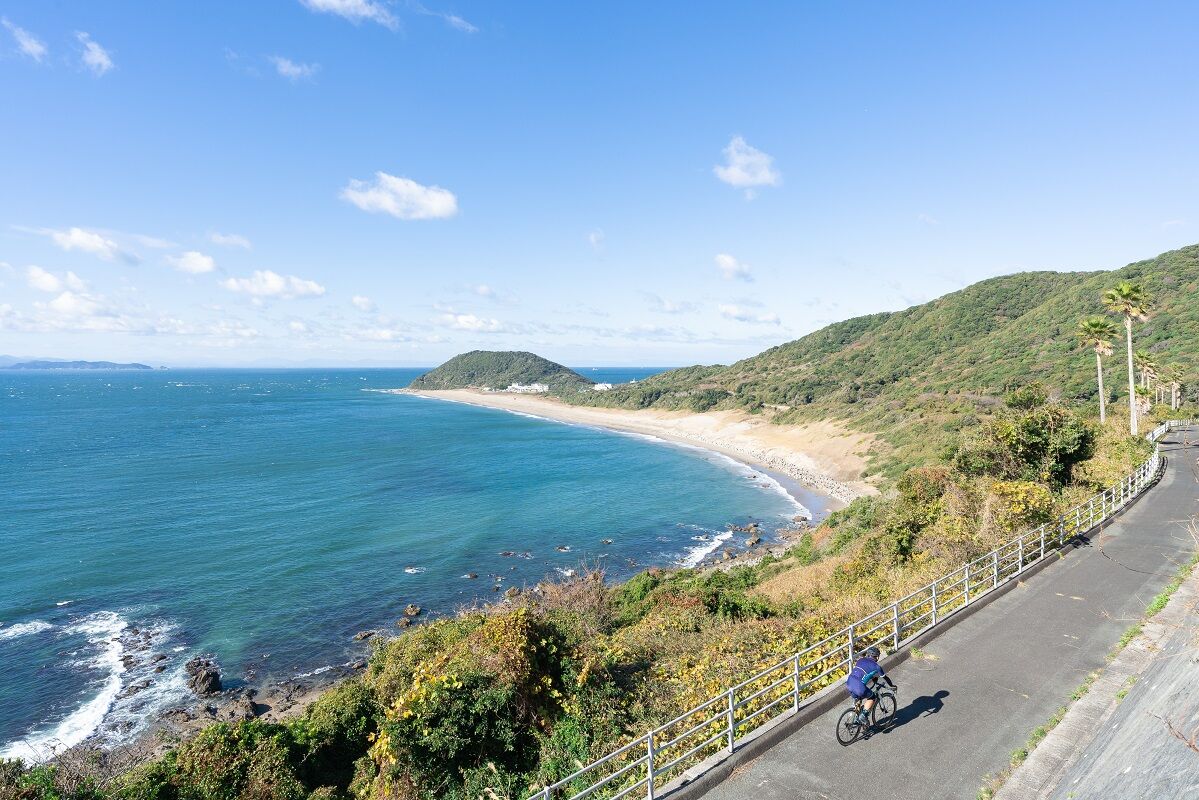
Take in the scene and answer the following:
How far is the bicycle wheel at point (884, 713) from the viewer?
10172 millimetres

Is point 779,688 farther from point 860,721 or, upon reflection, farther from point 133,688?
point 133,688

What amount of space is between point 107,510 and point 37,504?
7.29 metres

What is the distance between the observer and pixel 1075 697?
Result: 1059 cm

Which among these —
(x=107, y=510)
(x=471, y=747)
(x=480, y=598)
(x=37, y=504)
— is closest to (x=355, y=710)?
(x=471, y=747)

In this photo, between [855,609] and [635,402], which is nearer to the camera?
[855,609]

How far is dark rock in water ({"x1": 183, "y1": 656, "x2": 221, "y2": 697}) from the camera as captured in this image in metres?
24.4

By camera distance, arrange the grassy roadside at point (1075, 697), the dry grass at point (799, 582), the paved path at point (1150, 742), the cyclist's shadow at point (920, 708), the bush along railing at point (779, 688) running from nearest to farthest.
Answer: the paved path at point (1150, 742) → the grassy roadside at point (1075, 697) → the bush along railing at point (779, 688) → the cyclist's shadow at point (920, 708) → the dry grass at point (799, 582)

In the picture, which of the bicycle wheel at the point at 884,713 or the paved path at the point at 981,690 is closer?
the paved path at the point at 981,690

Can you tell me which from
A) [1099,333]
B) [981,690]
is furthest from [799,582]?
[1099,333]

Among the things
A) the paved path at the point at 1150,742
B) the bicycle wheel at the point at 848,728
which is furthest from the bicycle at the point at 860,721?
the paved path at the point at 1150,742

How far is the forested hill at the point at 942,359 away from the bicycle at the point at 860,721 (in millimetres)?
50689

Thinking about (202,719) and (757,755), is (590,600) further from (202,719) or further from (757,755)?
(202,719)

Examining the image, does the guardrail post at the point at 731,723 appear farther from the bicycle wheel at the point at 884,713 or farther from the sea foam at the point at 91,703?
the sea foam at the point at 91,703

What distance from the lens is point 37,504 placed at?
50219 millimetres
